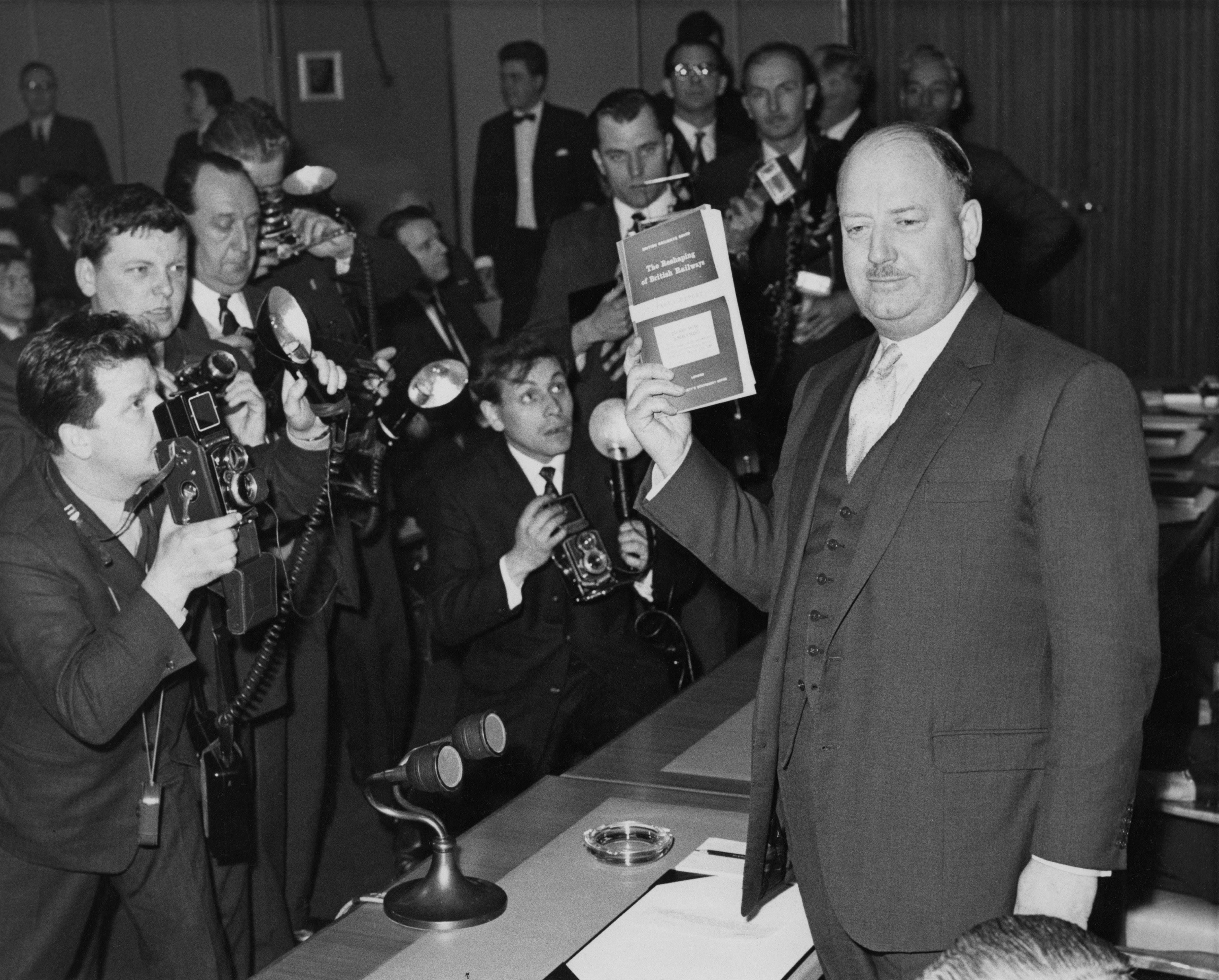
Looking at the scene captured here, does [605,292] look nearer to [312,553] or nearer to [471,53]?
[312,553]

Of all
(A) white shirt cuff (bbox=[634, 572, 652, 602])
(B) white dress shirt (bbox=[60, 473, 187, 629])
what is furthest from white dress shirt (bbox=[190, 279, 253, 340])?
(A) white shirt cuff (bbox=[634, 572, 652, 602])

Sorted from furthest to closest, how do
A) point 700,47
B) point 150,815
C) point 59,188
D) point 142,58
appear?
point 142,58, point 59,188, point 700,47, point 150,815

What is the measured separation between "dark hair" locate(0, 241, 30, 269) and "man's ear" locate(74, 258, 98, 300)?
8.50 ft

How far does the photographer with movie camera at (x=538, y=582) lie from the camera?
140 inches

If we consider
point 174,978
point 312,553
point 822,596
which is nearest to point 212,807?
point 174,978

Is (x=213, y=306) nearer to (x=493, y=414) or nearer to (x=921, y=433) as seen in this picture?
(x=493, y=414)

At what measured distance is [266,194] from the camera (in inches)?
154

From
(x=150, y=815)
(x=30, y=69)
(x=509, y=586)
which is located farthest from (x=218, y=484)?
(x=30, y=69)

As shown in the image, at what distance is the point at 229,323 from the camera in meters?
3.38

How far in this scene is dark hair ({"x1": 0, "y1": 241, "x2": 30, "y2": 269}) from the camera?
543 cm

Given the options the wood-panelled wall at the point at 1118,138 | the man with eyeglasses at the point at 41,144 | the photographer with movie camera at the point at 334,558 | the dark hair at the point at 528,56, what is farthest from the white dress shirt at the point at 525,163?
the photographer with movie camera at the point at 334,558

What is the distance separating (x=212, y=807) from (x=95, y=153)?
535cm

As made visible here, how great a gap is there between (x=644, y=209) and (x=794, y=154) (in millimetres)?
797

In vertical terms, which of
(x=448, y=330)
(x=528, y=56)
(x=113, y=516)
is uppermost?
(x=528, y=56)
